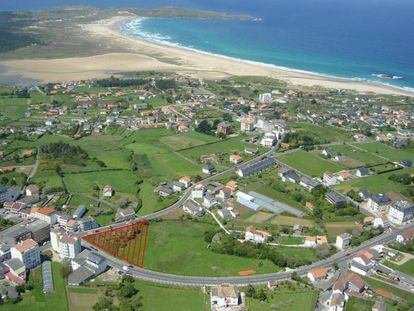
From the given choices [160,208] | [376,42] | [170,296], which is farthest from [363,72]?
[170,296]

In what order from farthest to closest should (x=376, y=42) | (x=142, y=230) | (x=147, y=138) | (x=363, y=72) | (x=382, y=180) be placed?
(x=376, y=42)
(x=363, y=72)
(x=147, y=138)
(x=382, y=180)
(x=142, y=230)

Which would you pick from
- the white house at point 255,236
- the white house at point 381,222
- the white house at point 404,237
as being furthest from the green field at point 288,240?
the white house at point 404,237

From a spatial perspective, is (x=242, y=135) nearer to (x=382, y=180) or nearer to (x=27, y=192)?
(x=382, y=180)

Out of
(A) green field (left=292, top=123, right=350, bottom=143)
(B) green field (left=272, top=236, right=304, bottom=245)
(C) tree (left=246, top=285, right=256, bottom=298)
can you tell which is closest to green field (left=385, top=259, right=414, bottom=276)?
(B) green field (left=272, top=236, right=304, bottom=245)

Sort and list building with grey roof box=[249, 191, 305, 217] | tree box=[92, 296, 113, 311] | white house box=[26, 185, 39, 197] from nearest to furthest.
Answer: tree box=[92, 296, 113, 311] → building with grey roof box=[249, 191, 305, 217] → white house box=[26, 185, 39, 197]

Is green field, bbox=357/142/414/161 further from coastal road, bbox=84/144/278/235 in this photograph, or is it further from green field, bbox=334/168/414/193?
coastal road, bbox=84/144/278/235

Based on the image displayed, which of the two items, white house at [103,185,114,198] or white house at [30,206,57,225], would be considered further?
white house at [103,185,114,198]

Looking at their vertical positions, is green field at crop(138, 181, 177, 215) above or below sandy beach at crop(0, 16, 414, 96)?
below
